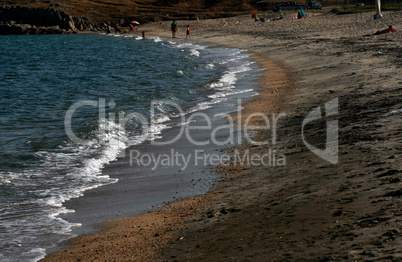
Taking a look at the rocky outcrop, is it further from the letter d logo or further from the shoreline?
the shoreline

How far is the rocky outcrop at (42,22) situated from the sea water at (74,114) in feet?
141

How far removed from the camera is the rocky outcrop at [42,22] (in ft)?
268

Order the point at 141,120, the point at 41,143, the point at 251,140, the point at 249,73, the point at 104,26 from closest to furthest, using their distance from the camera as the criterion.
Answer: the point at 251,140 < the point at 41,143 < the point at 141,120 < the point at 249,73 < the point at 104,26

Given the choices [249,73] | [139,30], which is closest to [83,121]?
[249,73]

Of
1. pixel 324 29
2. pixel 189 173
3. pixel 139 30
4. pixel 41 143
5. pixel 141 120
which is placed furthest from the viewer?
pixel 139 30

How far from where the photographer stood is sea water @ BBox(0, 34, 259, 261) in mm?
8406

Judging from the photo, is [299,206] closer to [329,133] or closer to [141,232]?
[141,232]

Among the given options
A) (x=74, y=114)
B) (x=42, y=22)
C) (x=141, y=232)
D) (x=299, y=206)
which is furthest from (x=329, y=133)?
(x=42, y=22)

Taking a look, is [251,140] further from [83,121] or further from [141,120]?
[83,121]

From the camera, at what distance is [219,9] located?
79.0m

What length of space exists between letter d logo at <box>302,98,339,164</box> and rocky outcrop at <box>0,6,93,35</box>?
Result: 7333cm

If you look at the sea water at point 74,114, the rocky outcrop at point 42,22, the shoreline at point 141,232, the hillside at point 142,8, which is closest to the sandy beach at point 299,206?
the shoreline at point 141,232

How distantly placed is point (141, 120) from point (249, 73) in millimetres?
10025

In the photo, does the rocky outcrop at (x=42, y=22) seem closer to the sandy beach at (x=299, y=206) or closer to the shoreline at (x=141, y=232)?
the sandy beach at (x=299, y=206)
